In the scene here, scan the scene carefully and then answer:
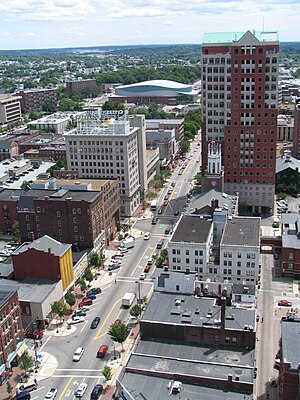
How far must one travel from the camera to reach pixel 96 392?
74312 millimetres

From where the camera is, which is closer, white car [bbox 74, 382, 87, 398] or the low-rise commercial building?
the low-rise commercial building

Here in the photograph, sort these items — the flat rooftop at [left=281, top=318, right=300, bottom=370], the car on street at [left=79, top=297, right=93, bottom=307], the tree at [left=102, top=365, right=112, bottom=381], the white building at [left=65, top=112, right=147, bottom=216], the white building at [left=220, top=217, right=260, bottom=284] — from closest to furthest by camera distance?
the flat rooftop at [left=281, top=318, right=300, bottom=370]
the tree at [left=102, top=365, right=112, bottom=381]
the car on street at [left=79, top=297, right=93, bottom=307]
the white building at [left=220, top=217, right=260, bottom=284]
the white building at [left=65, top=112, right=147, bottom=216]

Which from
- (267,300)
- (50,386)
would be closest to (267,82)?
(267,300)

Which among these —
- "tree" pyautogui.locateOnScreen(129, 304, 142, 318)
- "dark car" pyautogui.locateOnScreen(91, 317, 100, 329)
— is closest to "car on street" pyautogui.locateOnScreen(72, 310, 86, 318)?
"dark car" pyautogui.locateOnScreen(91, 317, 100, 329)

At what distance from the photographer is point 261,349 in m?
85.0

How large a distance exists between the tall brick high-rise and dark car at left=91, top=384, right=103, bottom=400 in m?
85.4

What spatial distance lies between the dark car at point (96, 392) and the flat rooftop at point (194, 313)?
12.3m

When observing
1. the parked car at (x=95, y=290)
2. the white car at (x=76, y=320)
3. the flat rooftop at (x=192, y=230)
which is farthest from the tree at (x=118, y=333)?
the flat rooftop at (x=192, y=230)

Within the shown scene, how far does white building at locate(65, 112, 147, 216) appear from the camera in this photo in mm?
144875

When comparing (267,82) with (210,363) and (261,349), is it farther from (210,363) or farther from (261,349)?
(210,363)

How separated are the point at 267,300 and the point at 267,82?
212ft

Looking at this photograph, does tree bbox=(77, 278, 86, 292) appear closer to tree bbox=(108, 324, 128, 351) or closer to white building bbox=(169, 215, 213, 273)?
white building bbox=(169, 215, 213, 273)

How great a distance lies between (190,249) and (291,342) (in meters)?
37.9

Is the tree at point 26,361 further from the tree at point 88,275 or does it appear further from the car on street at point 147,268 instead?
the car on street at point 147,268
